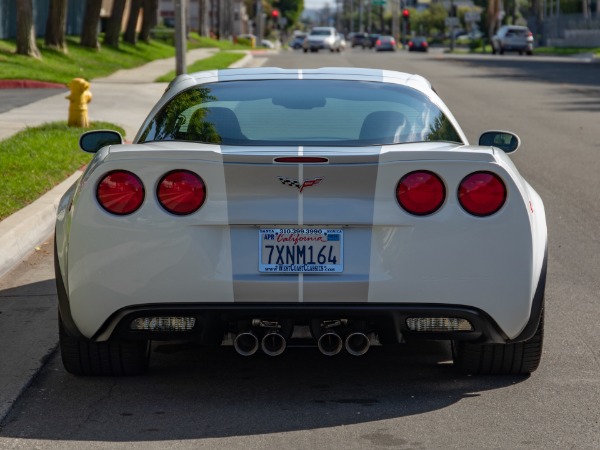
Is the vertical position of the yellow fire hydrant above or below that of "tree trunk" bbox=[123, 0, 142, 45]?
below

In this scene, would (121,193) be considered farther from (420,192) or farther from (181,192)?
(420,192)

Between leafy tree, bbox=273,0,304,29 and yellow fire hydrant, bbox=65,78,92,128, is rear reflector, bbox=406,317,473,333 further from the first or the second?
leafy tree, bbox=273,0,304,29

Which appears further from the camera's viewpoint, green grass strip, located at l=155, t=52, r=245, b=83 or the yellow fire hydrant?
green grass strip, located at l=155, t=52, r=245, b=83

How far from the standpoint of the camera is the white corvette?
5145 mm

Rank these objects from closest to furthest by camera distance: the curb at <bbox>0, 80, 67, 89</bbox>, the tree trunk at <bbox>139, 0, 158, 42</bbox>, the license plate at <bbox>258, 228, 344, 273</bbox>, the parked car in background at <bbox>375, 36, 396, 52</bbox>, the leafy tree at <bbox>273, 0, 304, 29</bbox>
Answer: the license plate at <bbox>258, 228, 344, 273</bbox> < the curb at <bbox>0, 80, 67, 89</bbox> < the tree trunk at <bbox>139, 0, 158, 42</bbox> < the parked car in background at <bbox>375, 36, 396, 52</bbox> < the leafy tree at <bbox>273, 0, 304, 29</bbox>

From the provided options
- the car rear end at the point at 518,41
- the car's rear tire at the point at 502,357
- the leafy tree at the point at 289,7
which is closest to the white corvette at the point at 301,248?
the car's rear tire at the point at 502,357

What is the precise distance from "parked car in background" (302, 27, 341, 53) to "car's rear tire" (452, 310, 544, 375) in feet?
233

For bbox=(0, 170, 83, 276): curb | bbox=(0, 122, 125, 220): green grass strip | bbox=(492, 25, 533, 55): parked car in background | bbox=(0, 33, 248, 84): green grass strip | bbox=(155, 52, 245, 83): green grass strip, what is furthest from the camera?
bbox=(492, 25, 533, 55): parked car in background

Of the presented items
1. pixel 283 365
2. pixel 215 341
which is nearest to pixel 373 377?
pixel 283 365

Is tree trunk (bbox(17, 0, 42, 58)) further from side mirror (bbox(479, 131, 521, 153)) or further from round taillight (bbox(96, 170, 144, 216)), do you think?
round taillight (bbox(96, 170, 144, 216))

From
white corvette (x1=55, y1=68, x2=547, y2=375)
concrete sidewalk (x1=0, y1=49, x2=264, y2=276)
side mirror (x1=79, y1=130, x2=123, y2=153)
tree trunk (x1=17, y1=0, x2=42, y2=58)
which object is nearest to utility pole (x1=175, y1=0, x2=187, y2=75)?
concrete sidewalk (x1=0, y1=49, x2=264, y2=276)

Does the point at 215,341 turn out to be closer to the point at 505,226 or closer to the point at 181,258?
the point at 181,258

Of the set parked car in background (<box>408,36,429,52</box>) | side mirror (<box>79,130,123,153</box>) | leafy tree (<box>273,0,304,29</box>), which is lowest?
side mirror (<box>79,130,123,153</box>)

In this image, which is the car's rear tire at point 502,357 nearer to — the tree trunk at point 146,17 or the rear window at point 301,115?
the rear window at point 301,115
